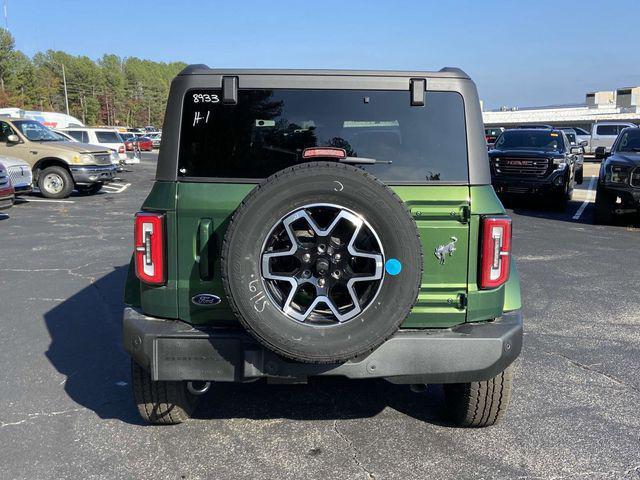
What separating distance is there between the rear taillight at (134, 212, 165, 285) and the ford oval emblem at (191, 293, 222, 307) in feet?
0.64

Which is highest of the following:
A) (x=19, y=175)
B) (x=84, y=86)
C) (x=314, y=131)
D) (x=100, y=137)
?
(x=84, y=86)

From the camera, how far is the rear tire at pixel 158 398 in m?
3.44

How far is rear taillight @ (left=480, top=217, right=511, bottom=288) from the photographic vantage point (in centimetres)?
310

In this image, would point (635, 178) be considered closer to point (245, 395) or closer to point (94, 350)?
point (245, 395)

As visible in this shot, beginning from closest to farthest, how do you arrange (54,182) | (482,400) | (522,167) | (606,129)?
(482,400)
(522,167)
(54,182)
(606,129)

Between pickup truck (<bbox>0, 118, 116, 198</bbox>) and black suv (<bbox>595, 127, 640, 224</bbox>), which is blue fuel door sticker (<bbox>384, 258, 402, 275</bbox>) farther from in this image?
pickup truck (<bbox>0, 118, 116, 198</bbox>)

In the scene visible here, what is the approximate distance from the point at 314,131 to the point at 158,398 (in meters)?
1.76

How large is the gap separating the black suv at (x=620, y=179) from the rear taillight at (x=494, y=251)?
8650 mm

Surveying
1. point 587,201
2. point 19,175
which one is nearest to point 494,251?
point 19,175

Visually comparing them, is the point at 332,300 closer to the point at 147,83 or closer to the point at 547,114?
the point at 547,114

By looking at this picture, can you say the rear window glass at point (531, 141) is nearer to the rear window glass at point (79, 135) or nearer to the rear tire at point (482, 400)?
the rear tire at point (482, 400)

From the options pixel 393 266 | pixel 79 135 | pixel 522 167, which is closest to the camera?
pixel 393 266

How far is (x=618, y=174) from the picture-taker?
1067 centimetres

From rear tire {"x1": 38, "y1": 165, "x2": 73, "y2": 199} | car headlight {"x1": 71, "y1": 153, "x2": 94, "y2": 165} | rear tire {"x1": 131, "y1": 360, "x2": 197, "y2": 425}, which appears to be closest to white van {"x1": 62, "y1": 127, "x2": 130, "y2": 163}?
car headlight {"x1": 71, "y1": 153, "x2": 94, "y2": 165}
